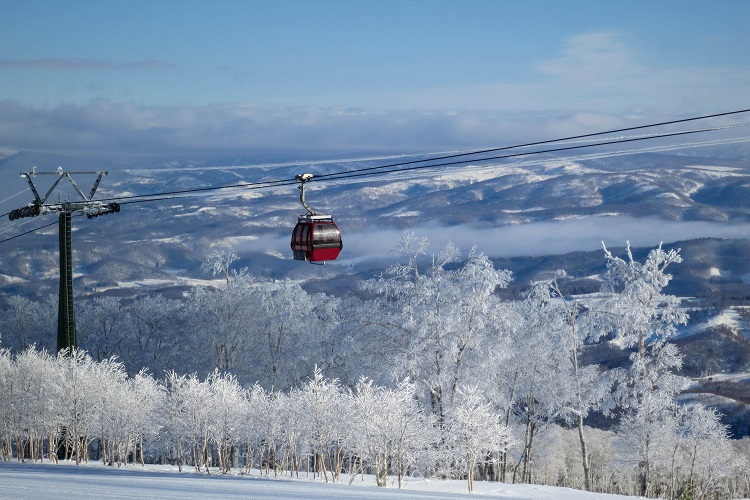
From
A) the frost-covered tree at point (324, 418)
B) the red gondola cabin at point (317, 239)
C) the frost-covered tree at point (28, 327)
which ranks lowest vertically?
the frost-covered tree at point (28, 327)

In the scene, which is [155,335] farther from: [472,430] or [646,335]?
[646,335]

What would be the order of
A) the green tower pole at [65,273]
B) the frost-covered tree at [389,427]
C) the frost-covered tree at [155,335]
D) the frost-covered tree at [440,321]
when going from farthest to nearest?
the frost-covered tree at [155,335], the green tower pole at [65,273], the frost-covered tree at [440,321], the frost-covered tree at [389,427]

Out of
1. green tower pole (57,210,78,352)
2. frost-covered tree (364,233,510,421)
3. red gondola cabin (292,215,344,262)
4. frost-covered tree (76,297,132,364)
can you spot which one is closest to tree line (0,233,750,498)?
frost-covered tree (364,233,510,421)

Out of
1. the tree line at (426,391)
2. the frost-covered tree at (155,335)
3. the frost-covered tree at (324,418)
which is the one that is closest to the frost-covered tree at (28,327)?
the frost-covered tree at (155,335)

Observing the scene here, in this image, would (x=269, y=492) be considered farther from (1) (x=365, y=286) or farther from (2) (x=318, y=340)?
(2) (x=318, y=340)

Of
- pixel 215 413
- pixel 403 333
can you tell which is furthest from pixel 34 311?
pixel 403 333

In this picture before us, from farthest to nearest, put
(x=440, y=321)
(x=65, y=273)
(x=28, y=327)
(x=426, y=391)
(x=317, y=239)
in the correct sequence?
(x=28, y=327)
(x=426, y=391)
(x=65, y=273)
(x=440, y=321)
(x=317, y=239)

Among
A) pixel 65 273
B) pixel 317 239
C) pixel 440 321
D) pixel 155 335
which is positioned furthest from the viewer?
pixel 155 335

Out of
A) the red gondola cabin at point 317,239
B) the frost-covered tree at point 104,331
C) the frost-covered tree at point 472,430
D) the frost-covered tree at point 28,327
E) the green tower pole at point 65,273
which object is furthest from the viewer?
the frost-covered tree at point 28,327

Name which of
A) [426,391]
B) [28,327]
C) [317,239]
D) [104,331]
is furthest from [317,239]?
[28,327]

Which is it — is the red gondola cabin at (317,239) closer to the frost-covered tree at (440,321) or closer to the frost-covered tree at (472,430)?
the frost-covered tree at (472,430)
